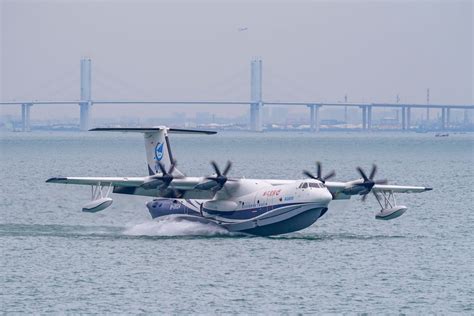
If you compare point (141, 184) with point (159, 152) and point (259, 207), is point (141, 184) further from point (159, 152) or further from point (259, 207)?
point (159, 152)

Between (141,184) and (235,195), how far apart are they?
15.8 ft

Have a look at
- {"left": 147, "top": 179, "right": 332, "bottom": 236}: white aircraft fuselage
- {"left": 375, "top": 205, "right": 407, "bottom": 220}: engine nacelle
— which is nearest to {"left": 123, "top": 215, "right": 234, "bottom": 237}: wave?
{"left": 147, "top": 179, "right": 332, "bottom": 236}: white aircraft fuselage

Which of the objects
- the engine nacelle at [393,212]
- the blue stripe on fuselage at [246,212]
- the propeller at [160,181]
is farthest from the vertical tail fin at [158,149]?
the engine nacelle at [393,212]

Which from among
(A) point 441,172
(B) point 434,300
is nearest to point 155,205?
(B) point 434,300

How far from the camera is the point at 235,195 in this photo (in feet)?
185

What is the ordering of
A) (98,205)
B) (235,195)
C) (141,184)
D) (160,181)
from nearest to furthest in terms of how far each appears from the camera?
1. (160,181)
2. (98,205)
3. (141,184)
4. (235,195)

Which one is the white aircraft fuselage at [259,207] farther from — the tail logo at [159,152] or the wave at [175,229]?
the tail logo at [159,152]

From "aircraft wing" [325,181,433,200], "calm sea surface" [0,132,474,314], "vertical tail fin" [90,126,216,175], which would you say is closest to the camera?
"calm sea surface" [0,132,474,314]

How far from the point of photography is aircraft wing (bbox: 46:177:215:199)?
54.3 meters

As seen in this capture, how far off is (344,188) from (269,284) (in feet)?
49.2

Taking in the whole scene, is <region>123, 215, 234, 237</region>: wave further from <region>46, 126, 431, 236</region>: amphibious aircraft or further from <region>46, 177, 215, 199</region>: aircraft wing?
<region>46, 177, 215, 199</region>: aircraft wing

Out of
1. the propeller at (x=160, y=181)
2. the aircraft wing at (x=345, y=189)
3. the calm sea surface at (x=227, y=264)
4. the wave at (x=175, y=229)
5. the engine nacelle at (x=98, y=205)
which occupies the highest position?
the propeller at (x=160, y=181)

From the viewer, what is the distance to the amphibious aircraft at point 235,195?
2076 inches

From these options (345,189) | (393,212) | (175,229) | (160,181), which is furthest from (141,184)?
(393,212)
